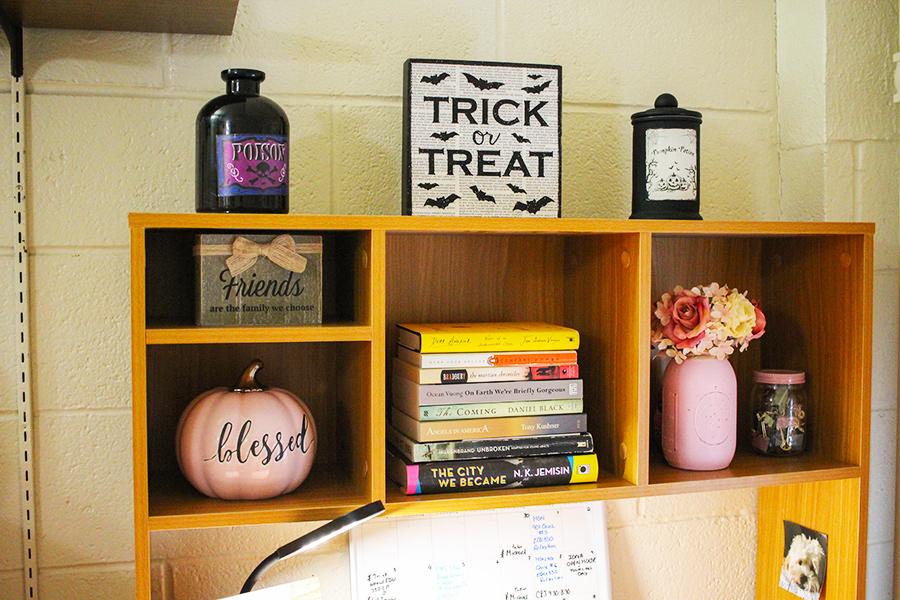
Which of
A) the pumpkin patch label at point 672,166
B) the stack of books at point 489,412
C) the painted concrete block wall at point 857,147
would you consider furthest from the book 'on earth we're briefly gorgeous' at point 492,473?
the painted concrete block wall at point 857,147

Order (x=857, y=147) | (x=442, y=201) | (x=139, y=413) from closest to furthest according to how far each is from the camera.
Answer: (x=139, y=413) < (x=442, y=201) < (x=857, y=147)

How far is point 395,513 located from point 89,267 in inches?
24.3

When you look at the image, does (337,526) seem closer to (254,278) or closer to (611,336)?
(254,278)

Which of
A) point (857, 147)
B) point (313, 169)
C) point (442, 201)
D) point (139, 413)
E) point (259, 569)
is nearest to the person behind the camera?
point (139, 413)

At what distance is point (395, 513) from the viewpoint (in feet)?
4.06

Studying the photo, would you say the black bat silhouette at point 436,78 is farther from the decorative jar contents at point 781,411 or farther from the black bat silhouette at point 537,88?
the decorative jar contents at point 781,411

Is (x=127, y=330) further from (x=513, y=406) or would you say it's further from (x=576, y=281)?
(x=576, y=281)

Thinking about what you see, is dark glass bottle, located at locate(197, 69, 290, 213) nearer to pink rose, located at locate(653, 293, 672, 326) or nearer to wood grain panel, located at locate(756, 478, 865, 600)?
pink rose, located at locate(653, 293, 672, 326)

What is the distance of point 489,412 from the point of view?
4.28ft

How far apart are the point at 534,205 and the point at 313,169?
38 cm

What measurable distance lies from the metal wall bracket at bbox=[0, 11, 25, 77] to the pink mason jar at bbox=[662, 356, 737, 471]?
112 cm

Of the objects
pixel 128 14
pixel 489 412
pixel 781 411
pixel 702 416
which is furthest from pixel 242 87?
pixel 781 411

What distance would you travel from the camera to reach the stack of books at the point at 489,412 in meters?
1.28

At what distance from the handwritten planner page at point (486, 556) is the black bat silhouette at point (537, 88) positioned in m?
0.71
